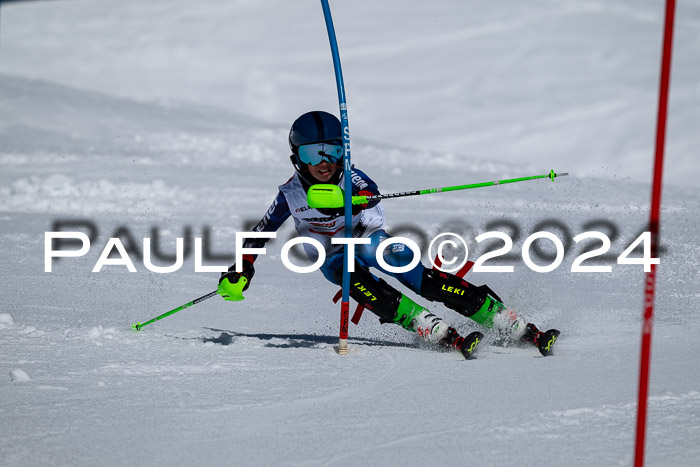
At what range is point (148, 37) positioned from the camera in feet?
68.1

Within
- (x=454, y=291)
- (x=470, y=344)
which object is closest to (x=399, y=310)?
(x=454, y=291)

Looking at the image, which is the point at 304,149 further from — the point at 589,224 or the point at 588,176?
the point at 588,176

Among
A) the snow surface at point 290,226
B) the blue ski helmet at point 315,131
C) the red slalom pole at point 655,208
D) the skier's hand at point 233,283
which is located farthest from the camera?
the skier's hand at point 233,283

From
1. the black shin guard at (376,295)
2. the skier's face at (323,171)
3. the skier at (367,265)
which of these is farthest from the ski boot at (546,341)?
the skier's face at (323,171)

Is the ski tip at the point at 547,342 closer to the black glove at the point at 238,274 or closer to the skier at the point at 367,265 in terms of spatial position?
the skier at the point at 367,265

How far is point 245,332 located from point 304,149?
1.27m

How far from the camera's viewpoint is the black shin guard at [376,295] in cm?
421

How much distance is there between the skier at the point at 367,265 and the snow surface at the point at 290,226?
188mm

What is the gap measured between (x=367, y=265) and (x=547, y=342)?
0.97 meters

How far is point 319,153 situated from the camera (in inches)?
166

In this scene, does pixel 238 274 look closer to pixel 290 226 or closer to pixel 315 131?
pixel 315 131

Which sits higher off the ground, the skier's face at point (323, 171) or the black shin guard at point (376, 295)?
the skier's face at point (323, 171)

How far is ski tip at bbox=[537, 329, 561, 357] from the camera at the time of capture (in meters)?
4.10

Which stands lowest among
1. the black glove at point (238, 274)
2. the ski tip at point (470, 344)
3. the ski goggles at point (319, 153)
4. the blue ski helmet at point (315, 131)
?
the ski tip at point (470, 344)
